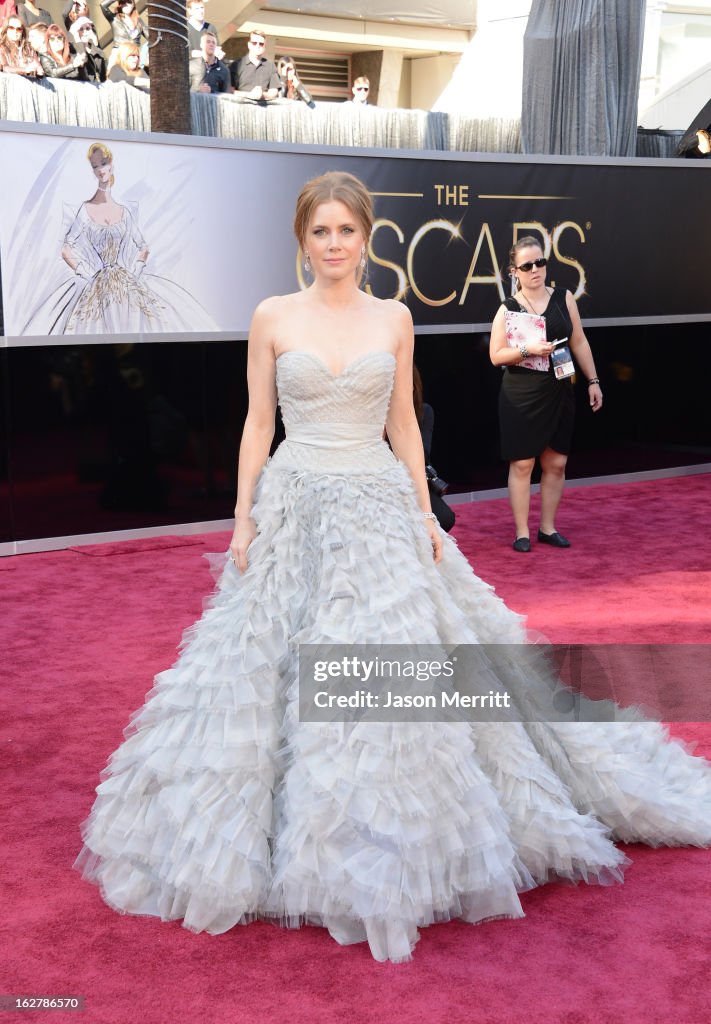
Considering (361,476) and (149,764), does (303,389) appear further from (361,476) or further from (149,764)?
(149,764)

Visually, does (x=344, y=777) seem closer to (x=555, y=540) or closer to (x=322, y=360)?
(x=322, y=360)

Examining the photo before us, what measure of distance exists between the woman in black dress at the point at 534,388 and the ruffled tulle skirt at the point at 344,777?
394 cm

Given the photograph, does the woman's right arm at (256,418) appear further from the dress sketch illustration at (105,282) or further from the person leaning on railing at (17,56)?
the person leaning on railing at (17,56)

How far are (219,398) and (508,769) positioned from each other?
5.43 meters

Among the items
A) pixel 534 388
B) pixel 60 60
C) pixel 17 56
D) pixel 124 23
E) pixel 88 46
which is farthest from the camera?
pixel 124 23

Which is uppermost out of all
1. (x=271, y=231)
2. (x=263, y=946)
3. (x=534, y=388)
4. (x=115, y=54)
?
(x=115, y=54)

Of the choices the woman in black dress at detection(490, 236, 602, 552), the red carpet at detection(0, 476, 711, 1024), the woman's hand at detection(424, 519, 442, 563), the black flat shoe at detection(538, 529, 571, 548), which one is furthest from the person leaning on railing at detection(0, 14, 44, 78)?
the woman's hand at detection(424, 519, 442, 563)

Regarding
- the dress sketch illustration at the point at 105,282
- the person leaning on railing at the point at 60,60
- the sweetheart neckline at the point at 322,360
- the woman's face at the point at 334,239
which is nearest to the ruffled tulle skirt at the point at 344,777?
the sweetheart neckline at the point at 322,360

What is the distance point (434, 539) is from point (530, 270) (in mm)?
4044

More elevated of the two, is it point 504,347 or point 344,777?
point 504,347

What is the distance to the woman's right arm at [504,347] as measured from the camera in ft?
23.5

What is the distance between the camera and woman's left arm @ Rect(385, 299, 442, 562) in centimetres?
333

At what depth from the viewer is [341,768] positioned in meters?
2.87

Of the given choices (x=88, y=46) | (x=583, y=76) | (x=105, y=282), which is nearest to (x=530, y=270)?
(x=105, y=282)
